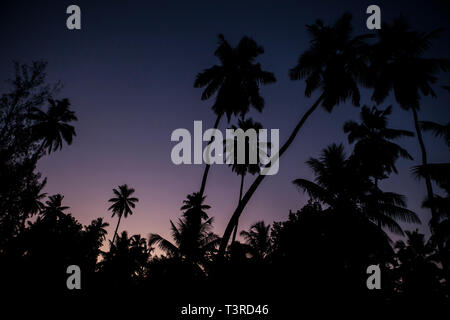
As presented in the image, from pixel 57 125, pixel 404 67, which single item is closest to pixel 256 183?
pixel 404 67

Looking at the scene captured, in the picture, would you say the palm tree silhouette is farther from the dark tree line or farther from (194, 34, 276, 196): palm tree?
(194, 34, 276, 196): palm tree

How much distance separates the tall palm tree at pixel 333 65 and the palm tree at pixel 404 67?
181cm

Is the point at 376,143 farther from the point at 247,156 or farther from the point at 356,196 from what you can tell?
the point at 247,156

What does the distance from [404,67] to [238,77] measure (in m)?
11.8

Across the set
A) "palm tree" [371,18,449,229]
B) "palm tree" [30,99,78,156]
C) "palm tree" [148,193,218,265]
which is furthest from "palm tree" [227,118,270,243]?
"palm tree" [30,99,78,156]

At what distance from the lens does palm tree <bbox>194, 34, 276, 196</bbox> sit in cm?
1777

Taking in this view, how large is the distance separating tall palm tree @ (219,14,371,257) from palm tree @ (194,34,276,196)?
3954 mm

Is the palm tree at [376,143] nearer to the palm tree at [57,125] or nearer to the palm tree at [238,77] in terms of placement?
the palm tree at [238,77]

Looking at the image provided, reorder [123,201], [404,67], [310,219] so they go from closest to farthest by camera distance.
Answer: [310,219] → [404,67] → [123,201]

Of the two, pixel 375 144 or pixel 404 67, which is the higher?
pixel 404 67

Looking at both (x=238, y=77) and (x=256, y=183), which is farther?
(x=238, y=77)

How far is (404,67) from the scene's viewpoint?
→ 15.8 m
